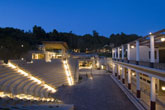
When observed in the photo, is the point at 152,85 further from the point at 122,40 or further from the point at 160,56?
the point at 122,40

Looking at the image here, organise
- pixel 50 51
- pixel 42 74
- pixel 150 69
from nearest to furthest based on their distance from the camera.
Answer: pixel 150 69 → pixel 42 74 → pixel 50 51

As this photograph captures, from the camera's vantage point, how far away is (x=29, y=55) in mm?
19156

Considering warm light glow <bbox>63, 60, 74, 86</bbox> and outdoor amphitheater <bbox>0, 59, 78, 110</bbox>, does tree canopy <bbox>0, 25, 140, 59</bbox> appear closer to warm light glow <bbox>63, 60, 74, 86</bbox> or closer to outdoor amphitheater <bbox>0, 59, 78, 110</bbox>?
outdoor amphitheater <bbox>0, 59, 78, 110</bbox>

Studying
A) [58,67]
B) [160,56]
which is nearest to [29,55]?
[58,67]

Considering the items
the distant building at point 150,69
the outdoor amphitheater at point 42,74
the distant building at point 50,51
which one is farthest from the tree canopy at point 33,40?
the distant building at point 150,69

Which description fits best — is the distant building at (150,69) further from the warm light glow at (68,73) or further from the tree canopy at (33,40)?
the tree canopy at (33,40)

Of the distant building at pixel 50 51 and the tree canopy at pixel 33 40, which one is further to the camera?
the distant building at pixel 50 51

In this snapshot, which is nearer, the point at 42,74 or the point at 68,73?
the point at 42,74

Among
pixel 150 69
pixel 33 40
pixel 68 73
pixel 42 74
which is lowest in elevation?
pixel 68 73

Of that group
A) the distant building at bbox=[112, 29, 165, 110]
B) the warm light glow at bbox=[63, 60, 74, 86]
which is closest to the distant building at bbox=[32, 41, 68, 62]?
the warm light glow at bbox=[63, 60, 74, 86]

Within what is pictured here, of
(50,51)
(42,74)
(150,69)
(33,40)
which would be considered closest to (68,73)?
(42,74)

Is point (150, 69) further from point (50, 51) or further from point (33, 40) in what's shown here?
point (33, 40)

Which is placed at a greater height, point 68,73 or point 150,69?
point 150,69

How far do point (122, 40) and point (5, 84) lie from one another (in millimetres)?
42354
